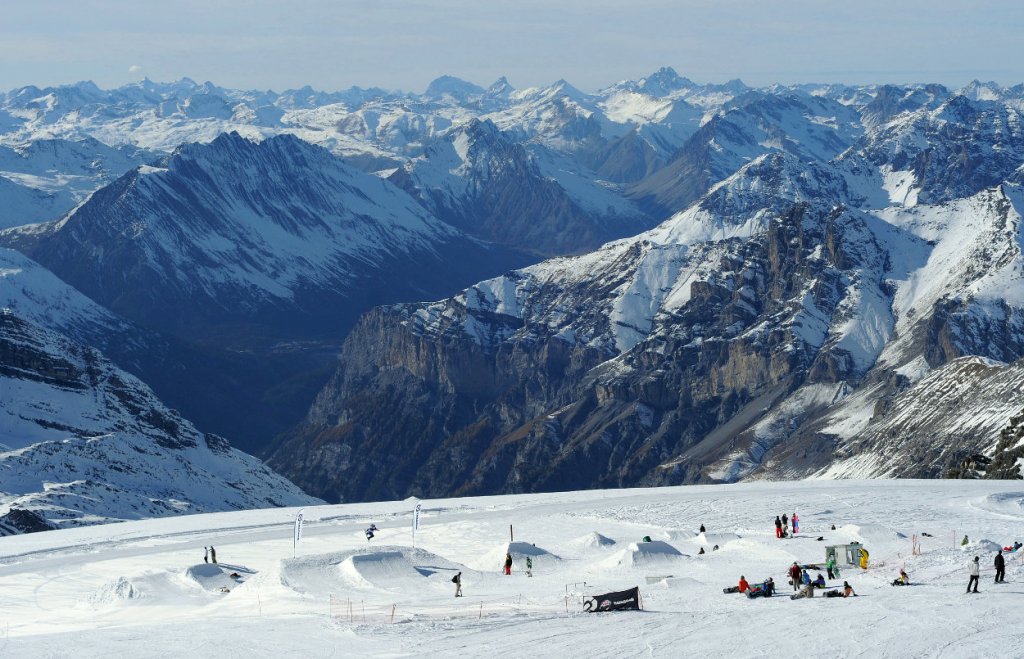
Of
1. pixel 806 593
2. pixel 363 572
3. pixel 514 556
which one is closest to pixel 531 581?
pixel 514 556

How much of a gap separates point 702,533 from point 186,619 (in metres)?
45.4

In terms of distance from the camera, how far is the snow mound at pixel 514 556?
344ft

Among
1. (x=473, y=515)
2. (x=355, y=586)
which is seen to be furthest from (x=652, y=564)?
(x=473, y=515)

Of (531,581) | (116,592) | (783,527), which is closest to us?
(116,592)

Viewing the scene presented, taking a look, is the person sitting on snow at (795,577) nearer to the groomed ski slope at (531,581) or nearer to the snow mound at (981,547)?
the groomed ski slope at (531,581)

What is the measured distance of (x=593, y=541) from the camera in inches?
4547

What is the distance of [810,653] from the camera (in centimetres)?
7112

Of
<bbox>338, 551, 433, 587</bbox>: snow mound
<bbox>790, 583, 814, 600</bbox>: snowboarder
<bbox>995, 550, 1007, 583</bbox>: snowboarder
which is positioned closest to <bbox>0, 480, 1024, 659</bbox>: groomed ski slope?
<bbox>338, 551, 433, 587</bbox>: snow mound

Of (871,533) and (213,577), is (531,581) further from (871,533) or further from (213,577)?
(871,533)

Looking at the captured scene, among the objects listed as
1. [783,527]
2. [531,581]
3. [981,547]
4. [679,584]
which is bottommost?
[531,581]

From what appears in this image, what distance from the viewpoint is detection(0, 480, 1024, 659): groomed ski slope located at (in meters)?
75.4

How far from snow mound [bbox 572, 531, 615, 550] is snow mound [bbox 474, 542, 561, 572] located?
23.3 ft

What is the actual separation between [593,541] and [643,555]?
13694 mm

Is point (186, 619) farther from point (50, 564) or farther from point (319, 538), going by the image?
point (319, 538)
